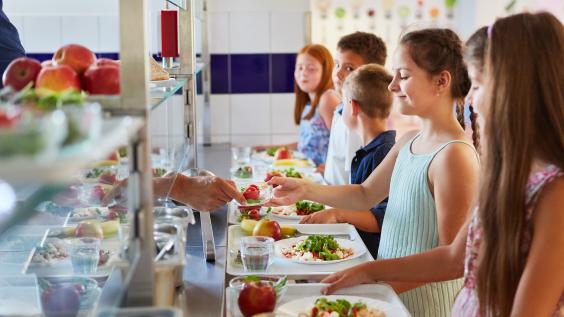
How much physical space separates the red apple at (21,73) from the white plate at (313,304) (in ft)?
2.72

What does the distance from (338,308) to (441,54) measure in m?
0.82

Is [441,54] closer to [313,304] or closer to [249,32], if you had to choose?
[313,304]

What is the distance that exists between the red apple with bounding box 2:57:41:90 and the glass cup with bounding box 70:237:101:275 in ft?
1.23

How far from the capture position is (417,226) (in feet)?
7.30

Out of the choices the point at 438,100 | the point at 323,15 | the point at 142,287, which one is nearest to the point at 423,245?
the point at 438,100

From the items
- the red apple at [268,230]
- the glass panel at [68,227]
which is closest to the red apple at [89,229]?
the glass panel at [68,227]

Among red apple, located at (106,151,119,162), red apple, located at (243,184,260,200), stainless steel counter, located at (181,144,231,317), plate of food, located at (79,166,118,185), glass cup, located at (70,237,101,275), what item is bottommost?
stainless steel counter, located at (181,144,231,317)

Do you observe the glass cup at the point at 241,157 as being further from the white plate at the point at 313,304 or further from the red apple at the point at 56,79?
the red apple at the point at 56,79

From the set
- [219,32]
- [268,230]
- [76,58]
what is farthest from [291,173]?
[76,58]

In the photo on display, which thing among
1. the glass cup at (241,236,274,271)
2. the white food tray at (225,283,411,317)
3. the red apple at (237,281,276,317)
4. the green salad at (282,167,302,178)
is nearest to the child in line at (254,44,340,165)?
the green salad at (282,167,302,178)

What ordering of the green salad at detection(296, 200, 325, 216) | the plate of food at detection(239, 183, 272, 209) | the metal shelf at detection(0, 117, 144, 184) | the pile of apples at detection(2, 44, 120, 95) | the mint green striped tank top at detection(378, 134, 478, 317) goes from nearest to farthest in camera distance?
the metal shelf at detection(0, 117, 144, 184) < the pile of apples at detection(2, 44, 120, 95) < the mint green striped tank top at detection(378, 134, 478, 317) < the plate of food at detection(239, 183, 272, 209) < the green salad at detection(296, 200, 325, 216)

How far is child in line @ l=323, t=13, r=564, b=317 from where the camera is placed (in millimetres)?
1469

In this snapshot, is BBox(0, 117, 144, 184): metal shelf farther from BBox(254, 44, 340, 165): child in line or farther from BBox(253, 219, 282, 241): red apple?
BBox(254, 44, 340, 165): child in line

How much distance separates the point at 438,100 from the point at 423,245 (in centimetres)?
40
